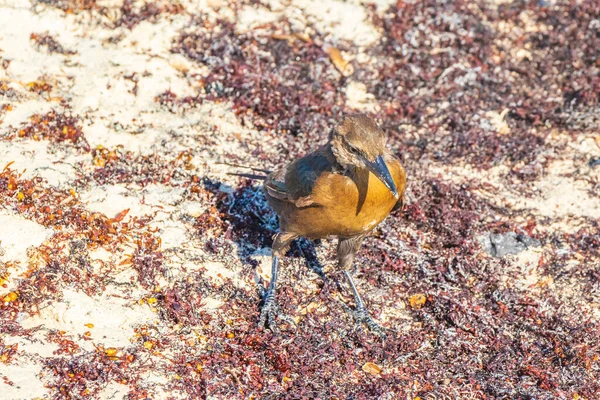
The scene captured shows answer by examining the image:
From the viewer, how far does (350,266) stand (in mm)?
6480

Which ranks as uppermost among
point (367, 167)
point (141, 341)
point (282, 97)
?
point (367, 167)

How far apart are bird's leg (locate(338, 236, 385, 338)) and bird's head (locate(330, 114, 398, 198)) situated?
3.02 feet

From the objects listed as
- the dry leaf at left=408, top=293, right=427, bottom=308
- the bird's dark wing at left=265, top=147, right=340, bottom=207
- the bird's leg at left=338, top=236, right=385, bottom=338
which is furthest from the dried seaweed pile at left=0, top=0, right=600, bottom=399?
the bird's dark wing at left=265, top=147, right=340, bottom=207

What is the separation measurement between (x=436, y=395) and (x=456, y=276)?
1359mm

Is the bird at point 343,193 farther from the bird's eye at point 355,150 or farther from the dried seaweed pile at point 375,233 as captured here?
the dried seaweed pile at point 375,233

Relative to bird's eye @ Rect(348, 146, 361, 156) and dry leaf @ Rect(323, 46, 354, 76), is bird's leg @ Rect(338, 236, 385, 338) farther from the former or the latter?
dry leaf @ Rect(323, 46, 354, 76)

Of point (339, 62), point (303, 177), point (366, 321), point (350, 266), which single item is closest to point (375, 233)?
point (350, 266)

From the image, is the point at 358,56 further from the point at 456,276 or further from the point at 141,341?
the point at 141,341

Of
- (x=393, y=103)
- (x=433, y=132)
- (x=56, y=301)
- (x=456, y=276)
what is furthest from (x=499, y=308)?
(x=56, y=301)

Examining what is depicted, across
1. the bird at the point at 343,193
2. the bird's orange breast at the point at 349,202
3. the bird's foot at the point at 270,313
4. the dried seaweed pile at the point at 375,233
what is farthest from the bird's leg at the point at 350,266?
the bird's foot at the point at 270,313

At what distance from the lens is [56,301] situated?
580 centimetres

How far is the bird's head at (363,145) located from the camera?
17.5 feet

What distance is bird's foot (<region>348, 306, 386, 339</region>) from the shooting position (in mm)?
6184

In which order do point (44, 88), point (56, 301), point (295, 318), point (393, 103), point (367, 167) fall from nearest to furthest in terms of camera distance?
point (367, 167)
point (56, 301)
point (295, 318)
point (44, 88)
point (393, 103)
